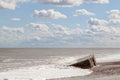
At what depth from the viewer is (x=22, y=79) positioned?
23.0 metres

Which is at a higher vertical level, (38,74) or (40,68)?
(40,68)

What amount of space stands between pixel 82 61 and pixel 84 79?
10604mm

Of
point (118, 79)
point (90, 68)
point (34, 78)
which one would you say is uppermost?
point (90, 68)

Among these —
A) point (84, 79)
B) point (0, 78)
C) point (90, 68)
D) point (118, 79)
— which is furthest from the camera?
point (90, 68)

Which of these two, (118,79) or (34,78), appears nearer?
(118,79)

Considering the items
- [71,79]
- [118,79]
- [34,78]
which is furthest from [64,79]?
[118,79]

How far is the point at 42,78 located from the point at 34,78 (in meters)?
0.55

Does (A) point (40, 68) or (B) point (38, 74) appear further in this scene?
(A) point (40, 68)

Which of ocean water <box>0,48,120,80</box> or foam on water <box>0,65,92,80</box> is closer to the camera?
foam on water <box>0,65,92,80</box>

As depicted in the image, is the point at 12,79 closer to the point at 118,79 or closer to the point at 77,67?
the point at 118,79

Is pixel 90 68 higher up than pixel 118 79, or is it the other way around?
pixel 90 68

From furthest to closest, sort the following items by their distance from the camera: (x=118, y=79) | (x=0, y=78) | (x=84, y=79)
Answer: (x=0, y=78)
(x=84, y=79)
(x=118, y=79)

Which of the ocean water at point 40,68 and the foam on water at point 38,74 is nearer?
the foam on water at point 38,74

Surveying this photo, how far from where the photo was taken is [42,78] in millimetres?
23531
